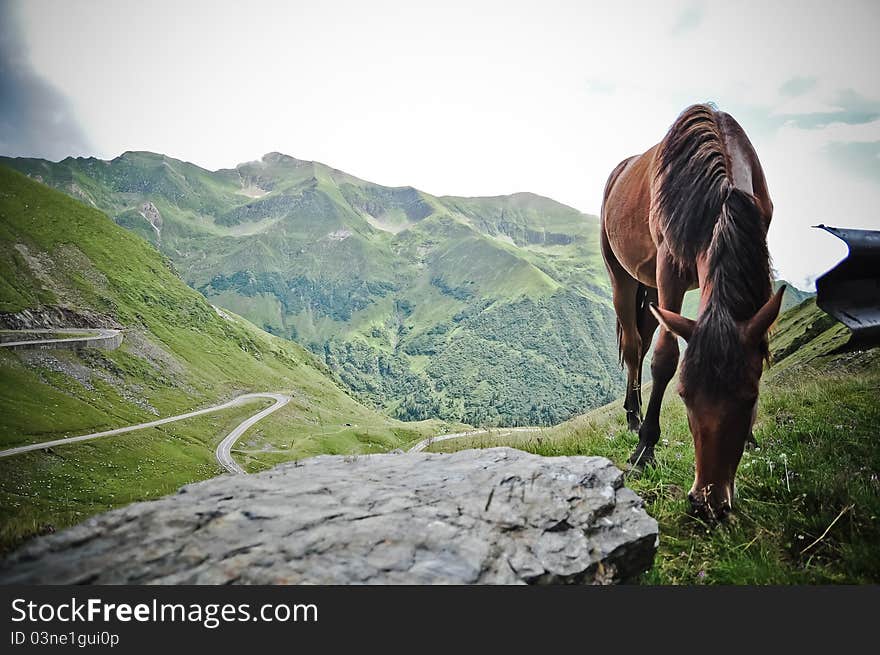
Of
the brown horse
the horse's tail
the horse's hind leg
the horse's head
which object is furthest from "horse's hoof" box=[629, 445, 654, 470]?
the horse's hind leg

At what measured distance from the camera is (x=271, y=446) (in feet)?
114

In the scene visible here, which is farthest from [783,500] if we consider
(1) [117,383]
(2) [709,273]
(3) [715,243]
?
(1) [117,383]

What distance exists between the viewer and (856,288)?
3.86m

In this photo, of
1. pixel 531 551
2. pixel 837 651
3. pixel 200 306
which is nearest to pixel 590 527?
pixel 531 551

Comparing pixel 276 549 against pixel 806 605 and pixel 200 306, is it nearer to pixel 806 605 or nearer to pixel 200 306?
pixel 806 605

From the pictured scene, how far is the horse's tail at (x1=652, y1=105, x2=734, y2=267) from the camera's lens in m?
4.23

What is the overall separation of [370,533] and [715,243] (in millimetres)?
3596

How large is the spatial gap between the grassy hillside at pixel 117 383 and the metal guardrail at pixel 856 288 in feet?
22.6

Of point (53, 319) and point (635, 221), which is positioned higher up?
point (53, 319)

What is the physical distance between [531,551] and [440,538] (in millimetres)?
586

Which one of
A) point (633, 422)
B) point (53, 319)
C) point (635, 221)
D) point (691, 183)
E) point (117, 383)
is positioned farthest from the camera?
point (53, 319)

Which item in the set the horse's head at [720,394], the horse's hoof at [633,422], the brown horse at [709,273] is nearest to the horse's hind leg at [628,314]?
the horse's hoof at [633,422]

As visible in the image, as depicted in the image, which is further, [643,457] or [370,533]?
[643,457]

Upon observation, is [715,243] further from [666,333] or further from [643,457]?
[643,457]
